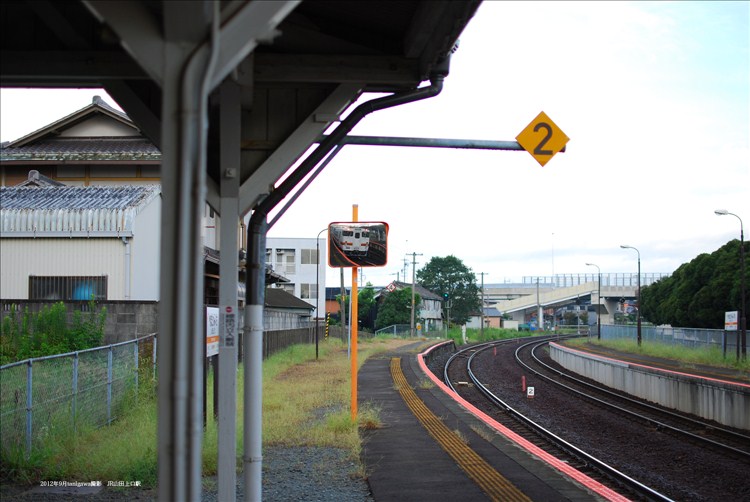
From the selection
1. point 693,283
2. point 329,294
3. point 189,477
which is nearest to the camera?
point 189,477

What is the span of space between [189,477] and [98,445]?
705 centimetres

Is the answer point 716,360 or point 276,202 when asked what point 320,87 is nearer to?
point 276,202

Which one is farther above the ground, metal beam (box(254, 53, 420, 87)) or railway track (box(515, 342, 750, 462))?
metal beam (box(254, 53, 420, 87))

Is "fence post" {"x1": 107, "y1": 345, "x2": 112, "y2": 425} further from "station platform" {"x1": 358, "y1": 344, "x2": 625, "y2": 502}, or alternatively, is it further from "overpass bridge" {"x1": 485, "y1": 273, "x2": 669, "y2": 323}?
"overpass bridge" {"x1": 485, "y1": 273, "x2": 669, "y2": 323}

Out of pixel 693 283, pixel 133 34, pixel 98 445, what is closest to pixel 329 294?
pixel 693 283

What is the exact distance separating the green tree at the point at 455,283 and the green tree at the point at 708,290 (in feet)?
178

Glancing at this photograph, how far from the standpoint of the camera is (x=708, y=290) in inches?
1416

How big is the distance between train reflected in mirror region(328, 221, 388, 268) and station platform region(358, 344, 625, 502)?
2839 mm

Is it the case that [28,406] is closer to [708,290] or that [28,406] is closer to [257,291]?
[257,291]

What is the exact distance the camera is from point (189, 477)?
307 cm

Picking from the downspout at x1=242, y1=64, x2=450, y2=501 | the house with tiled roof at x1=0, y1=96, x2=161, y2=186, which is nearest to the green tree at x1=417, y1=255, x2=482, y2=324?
the house with tiled roof at x1=0, y1=96, x2=161, y2=186

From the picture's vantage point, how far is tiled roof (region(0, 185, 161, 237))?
50.1 feet

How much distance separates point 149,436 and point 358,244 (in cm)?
450

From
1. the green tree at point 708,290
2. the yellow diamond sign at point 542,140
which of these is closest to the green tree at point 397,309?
the green tree at point 708,290
